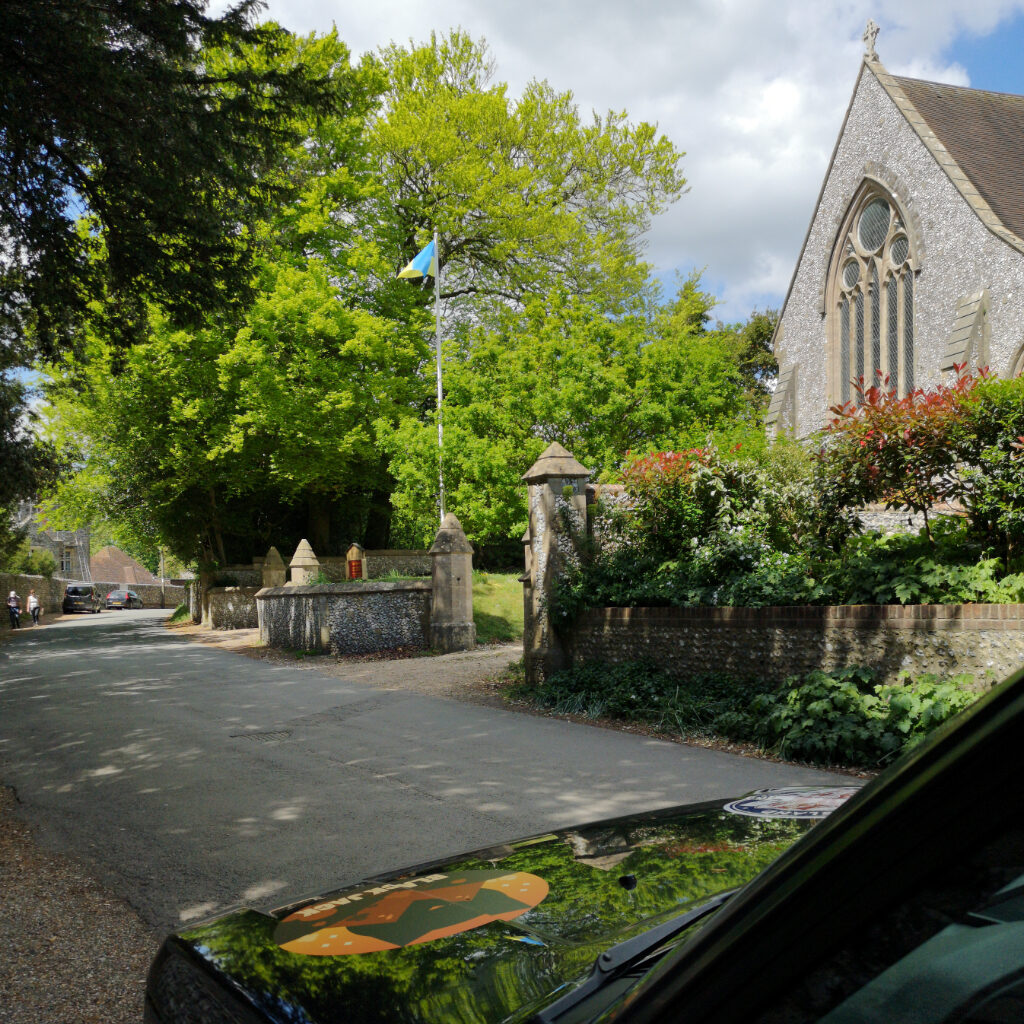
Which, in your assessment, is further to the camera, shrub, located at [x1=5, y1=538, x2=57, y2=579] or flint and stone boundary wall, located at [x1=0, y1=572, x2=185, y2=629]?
shrub, located at [x1=5, y1=538, x2=57, y2=579]

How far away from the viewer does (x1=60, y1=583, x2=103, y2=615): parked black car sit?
47938 millimetres

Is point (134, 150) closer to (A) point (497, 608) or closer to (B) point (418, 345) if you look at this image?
(A) point (497, 608)

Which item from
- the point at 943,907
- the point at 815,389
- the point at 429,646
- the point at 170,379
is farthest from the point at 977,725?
the point at 170,379

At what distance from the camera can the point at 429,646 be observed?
57.9 feet

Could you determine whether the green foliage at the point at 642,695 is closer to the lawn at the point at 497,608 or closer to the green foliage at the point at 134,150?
the green foliage at the point at 134,150

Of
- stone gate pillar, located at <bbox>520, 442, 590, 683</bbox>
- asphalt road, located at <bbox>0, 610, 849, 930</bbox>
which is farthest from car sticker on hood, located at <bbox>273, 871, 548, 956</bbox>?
stone gate pillar, located at <bbox>520, 442, 590, 683</bbox>

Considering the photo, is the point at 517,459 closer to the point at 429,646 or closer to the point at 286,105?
the point at 429,646

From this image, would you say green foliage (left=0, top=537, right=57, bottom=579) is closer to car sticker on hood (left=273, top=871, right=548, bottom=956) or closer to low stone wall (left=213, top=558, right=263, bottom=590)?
low stone wall (left=213, top=558, right=263, bottom=590)

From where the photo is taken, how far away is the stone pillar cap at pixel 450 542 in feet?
56.6

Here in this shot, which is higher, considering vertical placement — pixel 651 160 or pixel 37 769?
pixel 651 160

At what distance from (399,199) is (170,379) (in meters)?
9.22

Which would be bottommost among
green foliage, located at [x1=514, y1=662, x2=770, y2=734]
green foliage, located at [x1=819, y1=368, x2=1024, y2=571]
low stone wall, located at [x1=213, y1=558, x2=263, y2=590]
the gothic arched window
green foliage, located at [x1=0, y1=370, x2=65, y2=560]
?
green foliage, located at [x1=514, y1=662, x2=770, y2=734]

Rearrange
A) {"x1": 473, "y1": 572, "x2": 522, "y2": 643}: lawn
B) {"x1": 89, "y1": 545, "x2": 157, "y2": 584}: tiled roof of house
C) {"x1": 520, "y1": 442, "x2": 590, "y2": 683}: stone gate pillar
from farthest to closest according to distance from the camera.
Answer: {"x1": 89, "y1": 545, "x2": 157, "y2": 584}: tiled roof of house, {"x1": 473, "y1": 572, "x2": 522, "y2": 643}: lawn, {"x1": 520, "y1": 442, "x2": 590, "y2": 683}: stone gate pillar

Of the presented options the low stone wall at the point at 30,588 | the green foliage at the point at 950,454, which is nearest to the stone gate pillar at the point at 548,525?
the green foliage at the point at 950,454
